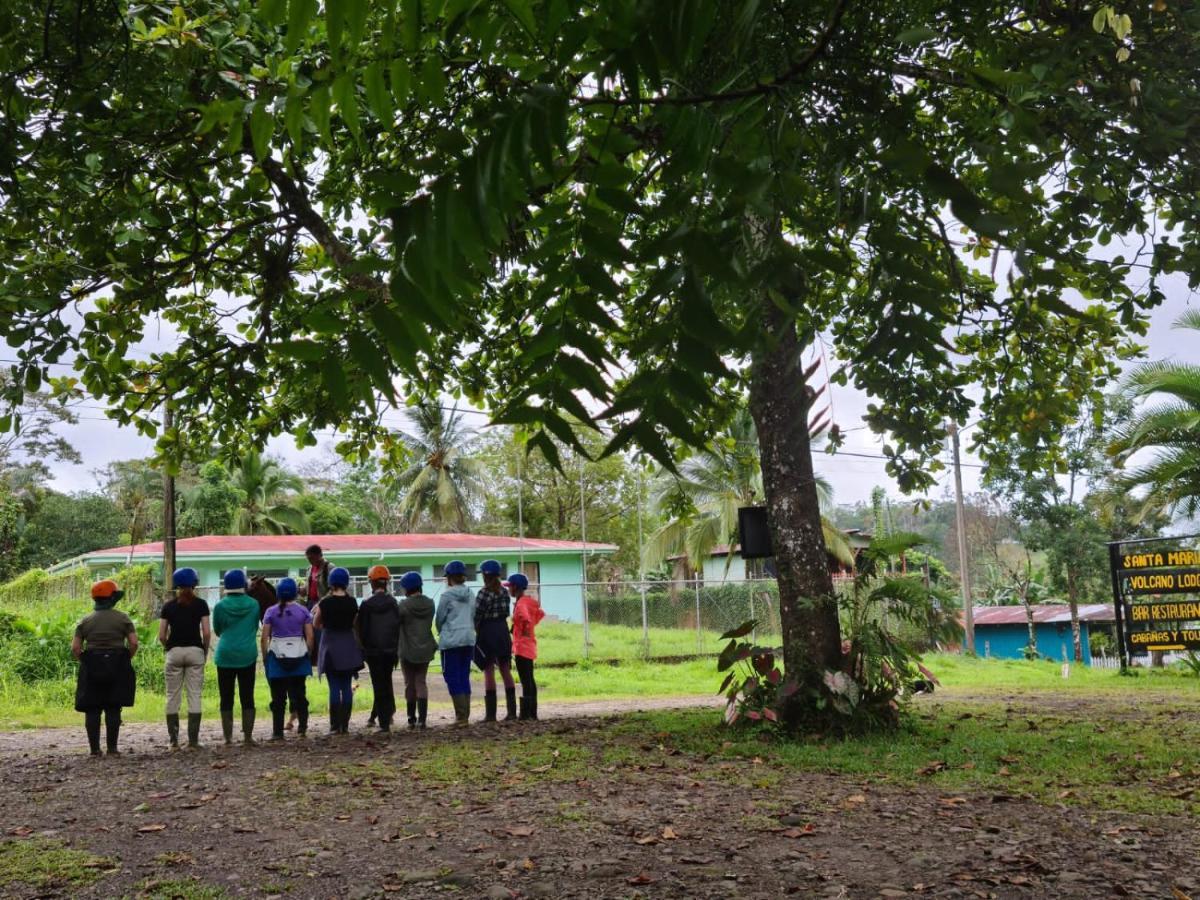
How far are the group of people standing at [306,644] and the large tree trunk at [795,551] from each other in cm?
356

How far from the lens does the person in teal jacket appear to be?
36.6ft

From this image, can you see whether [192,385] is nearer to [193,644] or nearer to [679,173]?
[193,644]

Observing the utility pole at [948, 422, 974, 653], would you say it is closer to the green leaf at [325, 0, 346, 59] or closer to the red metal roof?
the red metal roof

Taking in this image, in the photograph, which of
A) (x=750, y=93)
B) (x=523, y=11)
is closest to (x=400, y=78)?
(x=523, y=11)

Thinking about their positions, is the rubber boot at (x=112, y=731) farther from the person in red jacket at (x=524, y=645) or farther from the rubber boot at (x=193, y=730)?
the person in red jacket at (x=524, y=645)

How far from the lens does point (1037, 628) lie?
4016 cm

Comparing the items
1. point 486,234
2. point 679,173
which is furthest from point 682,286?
point 486,234

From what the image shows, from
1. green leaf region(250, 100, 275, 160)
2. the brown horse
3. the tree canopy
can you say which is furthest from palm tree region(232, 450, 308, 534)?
green leaf region(250, 100, 275, 160)

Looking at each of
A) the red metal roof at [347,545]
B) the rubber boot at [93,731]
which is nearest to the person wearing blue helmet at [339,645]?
the rubber boot at [93,731]

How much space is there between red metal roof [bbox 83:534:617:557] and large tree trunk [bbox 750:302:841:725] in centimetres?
2173

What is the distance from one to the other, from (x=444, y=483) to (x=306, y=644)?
31.6m

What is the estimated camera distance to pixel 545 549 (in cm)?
3525

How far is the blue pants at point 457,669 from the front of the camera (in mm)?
12656

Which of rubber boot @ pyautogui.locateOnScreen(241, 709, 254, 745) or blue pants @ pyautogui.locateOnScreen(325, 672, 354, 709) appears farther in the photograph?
blue pants @ pyautogui.locateOnScreen(325, 672, 354, 709)
